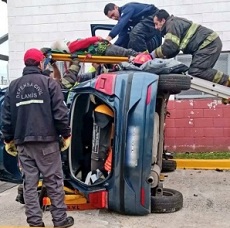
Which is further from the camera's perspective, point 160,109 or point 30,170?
point 160,109

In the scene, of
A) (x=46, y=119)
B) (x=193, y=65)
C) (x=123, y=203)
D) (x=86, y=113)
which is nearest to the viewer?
(x=46, y=119)

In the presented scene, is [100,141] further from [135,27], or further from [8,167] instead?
[135,27]

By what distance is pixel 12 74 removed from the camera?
1010 cm

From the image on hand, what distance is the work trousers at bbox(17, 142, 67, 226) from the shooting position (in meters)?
4.21

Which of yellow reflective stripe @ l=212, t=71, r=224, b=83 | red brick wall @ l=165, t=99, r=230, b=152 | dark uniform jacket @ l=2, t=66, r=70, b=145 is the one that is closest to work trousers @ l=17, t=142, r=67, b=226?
dark uniform jacket @ l=2, t=66, r=70, b=145

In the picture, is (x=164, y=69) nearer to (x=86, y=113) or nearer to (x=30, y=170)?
(x=86, y=113)

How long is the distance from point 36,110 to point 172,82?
60.3 inches

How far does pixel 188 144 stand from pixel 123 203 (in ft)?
17.2

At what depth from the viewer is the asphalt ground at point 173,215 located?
14.3 ft

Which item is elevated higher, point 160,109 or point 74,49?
point 74,49

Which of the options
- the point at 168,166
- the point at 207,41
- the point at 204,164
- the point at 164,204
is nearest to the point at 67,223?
the point at 164,204

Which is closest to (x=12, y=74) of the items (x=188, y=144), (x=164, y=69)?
Answer: (x=188, y=144)

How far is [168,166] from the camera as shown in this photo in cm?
730

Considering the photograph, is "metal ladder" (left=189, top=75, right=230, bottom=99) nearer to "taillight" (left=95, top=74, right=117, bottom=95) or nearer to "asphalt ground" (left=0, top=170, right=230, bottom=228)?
"asphalt ground" (left=0, top=170, right=230, bottom=228)
